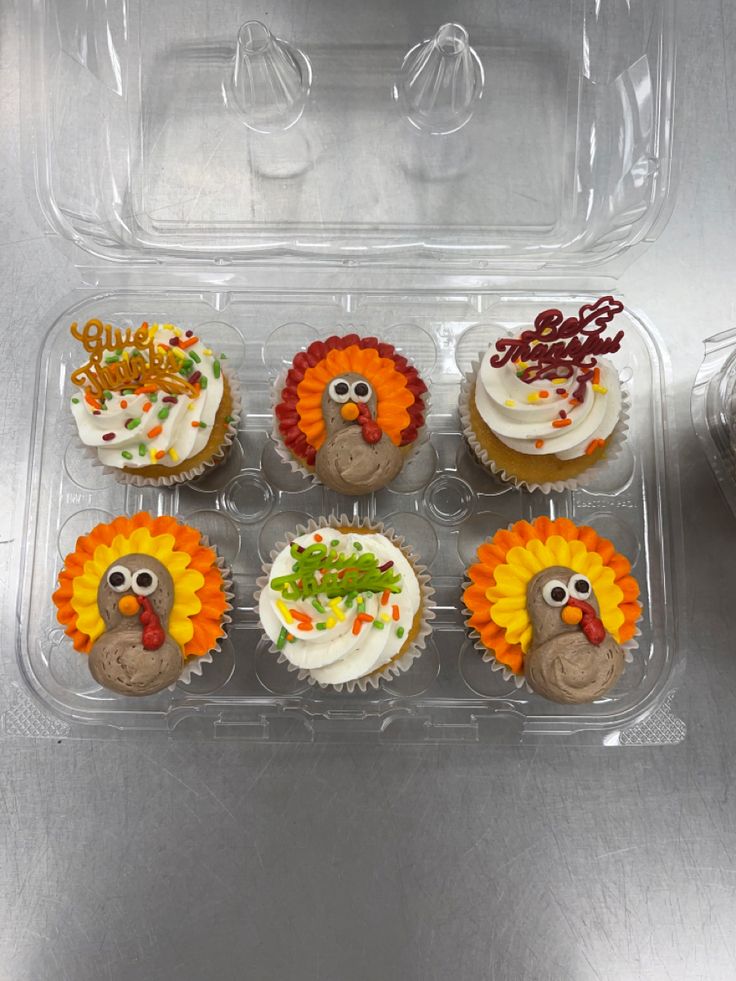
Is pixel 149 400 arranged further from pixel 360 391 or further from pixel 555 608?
pixel 555 608

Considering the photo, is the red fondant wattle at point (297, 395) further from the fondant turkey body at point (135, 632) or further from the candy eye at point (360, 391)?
the fondant turkey body at point (135, 632)

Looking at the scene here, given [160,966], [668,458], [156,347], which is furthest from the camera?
[668,458]

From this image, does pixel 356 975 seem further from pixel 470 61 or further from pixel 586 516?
pixel 470 61

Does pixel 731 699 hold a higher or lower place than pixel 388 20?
lower

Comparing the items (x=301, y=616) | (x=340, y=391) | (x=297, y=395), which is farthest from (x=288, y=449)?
(x=301, y=616)

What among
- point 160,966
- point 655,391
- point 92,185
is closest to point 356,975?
point 160,966

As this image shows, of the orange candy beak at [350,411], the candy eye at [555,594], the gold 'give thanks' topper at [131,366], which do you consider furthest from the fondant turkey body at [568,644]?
the gold 'give thanks' topper at [131,366]
